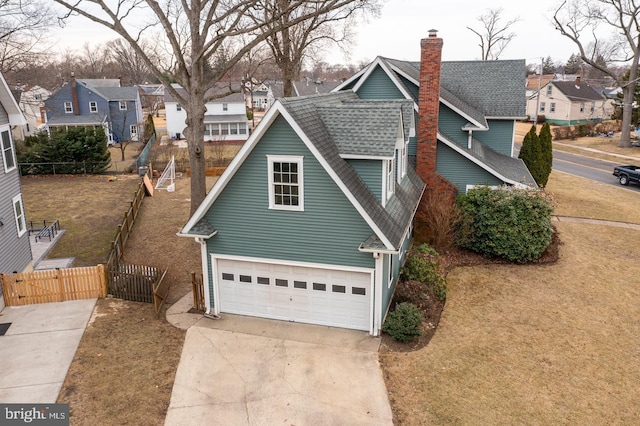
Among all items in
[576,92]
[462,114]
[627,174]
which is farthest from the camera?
[576,92]

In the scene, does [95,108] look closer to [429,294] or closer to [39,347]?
[39,347]

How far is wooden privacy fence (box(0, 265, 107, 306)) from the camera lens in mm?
16750

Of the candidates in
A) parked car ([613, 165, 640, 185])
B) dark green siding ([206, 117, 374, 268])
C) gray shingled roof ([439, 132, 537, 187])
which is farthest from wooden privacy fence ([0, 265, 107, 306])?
parked car ([613, 165, 640, 185])

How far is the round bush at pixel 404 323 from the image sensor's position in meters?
14.5

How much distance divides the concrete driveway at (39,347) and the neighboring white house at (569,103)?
69.5m

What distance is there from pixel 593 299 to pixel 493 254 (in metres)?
4.53

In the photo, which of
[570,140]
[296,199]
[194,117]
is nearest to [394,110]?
[296,199]

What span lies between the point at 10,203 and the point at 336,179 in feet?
42.6

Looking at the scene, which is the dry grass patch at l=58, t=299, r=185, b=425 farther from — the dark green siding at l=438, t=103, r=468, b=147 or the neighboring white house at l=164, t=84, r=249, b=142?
the neighboring white house at l=164, t=84, r=249, b=142

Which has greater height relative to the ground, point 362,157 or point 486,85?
point 486,85

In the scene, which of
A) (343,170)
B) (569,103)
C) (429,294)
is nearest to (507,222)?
(429,294)

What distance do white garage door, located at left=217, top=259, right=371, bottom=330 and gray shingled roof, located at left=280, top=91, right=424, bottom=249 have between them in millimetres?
1799

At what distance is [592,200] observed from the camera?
3175 centimetres

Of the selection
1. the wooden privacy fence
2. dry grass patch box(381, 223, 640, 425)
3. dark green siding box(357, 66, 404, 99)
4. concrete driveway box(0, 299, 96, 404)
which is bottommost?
dry grass patch box(381, 223, 640, 425)
